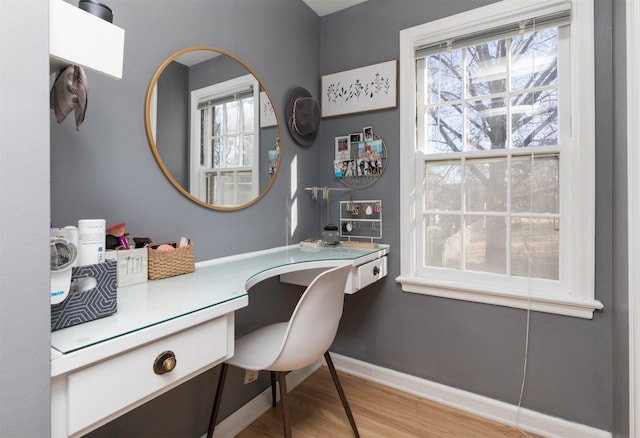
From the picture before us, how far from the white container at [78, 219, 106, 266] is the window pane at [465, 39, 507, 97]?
1.98 m

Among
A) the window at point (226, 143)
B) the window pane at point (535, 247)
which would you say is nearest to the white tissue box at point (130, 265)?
the window at point (226, 143)

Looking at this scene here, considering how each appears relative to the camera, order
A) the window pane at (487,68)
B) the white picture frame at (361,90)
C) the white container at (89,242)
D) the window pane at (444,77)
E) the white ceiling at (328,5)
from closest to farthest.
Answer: the white container at (89,242)
the window pane at (487,68)
the window pane at (444,77)
the white picture frame at (361,90)
the white ceiling at (328,5)

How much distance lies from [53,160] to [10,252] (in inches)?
23.8

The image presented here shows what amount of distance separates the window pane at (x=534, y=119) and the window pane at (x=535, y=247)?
1.42 ft

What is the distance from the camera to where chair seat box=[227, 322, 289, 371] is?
1223 mm

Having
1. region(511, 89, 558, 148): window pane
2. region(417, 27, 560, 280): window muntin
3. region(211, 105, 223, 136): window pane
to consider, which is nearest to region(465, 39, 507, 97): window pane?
region(417, 27, 560, 280): window muntin

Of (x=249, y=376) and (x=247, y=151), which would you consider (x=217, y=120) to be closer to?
(x=247, y=151)

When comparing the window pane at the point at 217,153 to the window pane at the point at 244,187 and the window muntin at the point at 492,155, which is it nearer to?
the window pane at the point at 244,187

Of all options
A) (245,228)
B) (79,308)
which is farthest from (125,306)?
(245,228)

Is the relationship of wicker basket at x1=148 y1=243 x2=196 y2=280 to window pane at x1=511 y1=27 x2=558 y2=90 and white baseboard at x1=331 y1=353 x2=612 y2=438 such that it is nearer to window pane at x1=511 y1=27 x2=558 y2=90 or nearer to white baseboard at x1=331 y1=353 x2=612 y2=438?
white baseboard at x1=331 y1=353 x2=612 y2=438

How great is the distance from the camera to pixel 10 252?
0.55 meters

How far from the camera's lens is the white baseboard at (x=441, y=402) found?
1.61 meters

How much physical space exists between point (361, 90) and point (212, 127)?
116cm

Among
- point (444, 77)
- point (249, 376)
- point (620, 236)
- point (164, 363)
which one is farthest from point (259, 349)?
point (444, 77)
